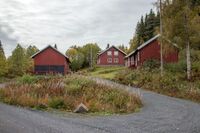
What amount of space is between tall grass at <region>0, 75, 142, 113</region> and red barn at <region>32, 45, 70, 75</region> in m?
45.2

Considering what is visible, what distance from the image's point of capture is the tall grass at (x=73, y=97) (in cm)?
1800

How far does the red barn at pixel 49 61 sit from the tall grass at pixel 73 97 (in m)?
45.2

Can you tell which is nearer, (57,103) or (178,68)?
(57,103)

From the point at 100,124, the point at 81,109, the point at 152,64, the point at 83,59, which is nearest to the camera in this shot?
the point at 100,124

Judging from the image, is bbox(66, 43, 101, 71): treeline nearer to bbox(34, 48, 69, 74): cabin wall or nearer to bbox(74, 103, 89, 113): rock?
bbox(34, 48, 69, 74): cabin wall

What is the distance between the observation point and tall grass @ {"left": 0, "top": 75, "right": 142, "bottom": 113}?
59.1 feet

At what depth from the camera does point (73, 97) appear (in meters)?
19.7

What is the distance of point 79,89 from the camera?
21969mm

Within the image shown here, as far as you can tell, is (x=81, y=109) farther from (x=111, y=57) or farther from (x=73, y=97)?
(x=111, y=57)

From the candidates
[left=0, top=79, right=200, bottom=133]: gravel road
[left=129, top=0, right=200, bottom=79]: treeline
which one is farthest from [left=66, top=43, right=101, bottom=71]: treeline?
[left=0, top=79, right=200, bottom=133]: gravel road

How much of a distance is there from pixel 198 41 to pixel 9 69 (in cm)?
4207

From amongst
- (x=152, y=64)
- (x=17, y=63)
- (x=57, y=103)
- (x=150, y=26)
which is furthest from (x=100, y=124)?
(x=150, y=26)

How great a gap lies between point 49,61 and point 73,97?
49.8 metres

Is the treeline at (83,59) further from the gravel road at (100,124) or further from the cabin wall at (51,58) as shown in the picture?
the gravel road at (100,124)
